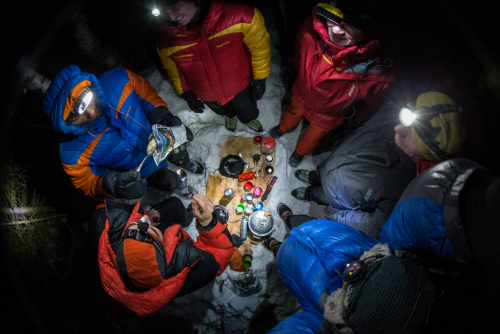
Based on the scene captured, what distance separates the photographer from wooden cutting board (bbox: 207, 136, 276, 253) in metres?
3.61

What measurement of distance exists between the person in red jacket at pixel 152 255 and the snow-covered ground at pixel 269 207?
1055mm

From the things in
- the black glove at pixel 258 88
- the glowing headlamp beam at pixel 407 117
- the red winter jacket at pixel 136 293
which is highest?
the black glove at pixel 258 88

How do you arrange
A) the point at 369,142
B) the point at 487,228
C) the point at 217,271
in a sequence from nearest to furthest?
the point at 487,228
the point at 369,142
the point at 217,271

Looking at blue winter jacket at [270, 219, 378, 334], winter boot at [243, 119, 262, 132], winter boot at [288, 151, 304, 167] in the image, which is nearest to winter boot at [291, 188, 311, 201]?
winter boot at [288, 151, 304, 167]

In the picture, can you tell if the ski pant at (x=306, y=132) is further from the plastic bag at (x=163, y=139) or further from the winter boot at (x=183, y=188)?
the winter boot at (x=183, y=188)

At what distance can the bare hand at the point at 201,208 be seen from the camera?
2418 mm

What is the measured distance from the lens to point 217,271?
2654mm

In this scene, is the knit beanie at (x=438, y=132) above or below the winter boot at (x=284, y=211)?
above

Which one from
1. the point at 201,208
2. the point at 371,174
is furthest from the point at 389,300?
the point at 201,208

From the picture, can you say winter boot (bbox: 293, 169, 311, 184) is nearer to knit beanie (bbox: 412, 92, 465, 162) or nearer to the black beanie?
knit beanie (bbox: 412, 92, 465, 162)

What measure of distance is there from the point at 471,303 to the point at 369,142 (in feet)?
5.64

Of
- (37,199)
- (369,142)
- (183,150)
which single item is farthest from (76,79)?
(369,142)

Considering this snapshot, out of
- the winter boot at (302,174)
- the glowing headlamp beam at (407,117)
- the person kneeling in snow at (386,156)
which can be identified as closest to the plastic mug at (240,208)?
the winter boot at (302,174)

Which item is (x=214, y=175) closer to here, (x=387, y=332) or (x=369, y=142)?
(x=369, y=142)
